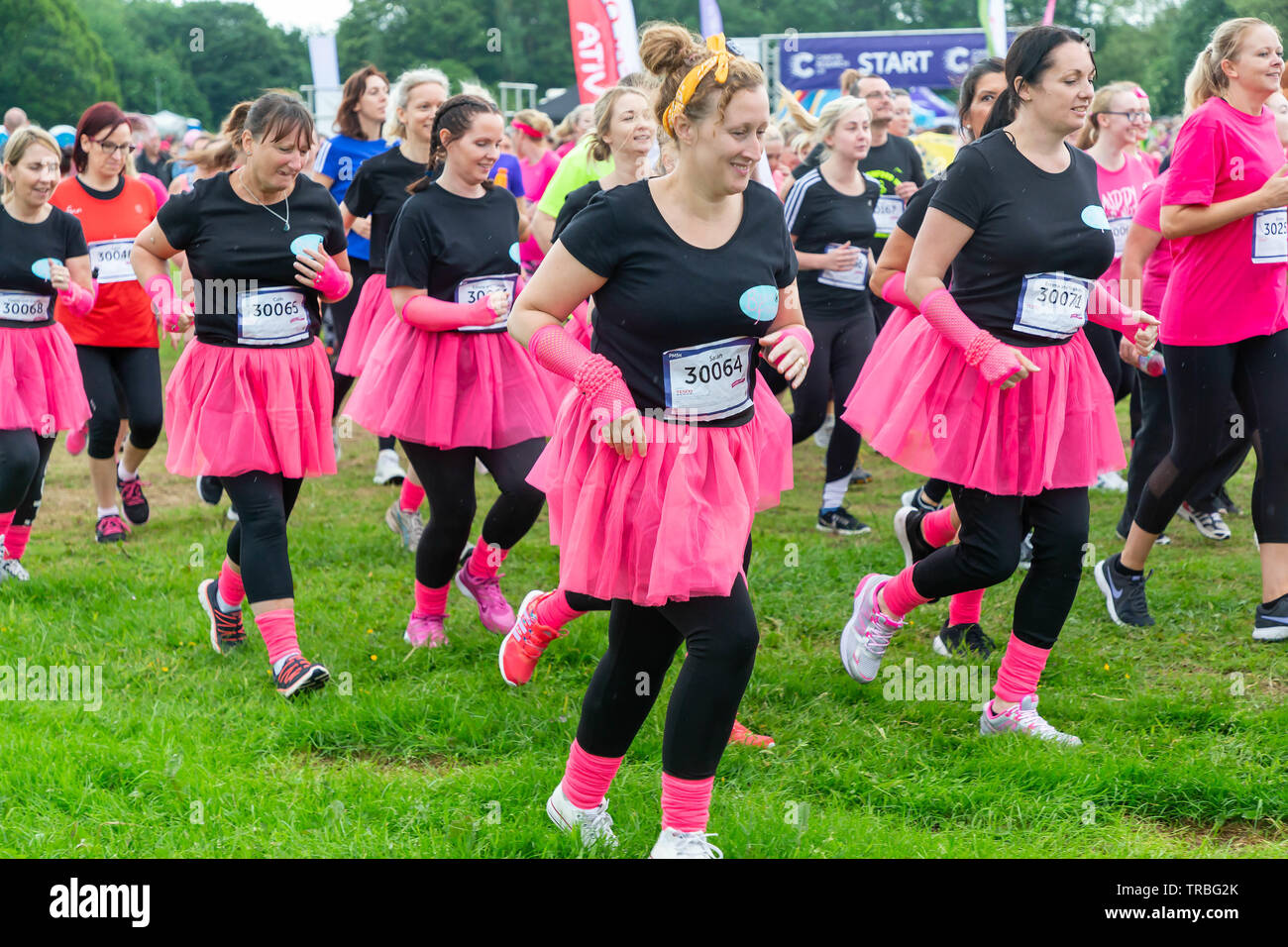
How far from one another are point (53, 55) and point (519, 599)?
56.0 meters

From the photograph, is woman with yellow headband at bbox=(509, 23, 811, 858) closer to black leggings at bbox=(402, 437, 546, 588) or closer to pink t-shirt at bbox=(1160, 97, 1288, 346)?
black leggings at bbox=(402, 437, 546, 588)

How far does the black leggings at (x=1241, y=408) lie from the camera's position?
526 centimetres

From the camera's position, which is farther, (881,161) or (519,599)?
(881,161)

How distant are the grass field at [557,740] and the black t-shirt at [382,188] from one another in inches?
79.2

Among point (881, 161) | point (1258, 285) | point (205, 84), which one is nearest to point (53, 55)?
point (205, 84)

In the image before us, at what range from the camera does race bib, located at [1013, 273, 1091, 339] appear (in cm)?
425

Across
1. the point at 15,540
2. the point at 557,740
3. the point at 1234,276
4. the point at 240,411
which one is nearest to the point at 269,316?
the point at 240,411

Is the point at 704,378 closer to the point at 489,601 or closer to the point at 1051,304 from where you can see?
the point at 1051,304

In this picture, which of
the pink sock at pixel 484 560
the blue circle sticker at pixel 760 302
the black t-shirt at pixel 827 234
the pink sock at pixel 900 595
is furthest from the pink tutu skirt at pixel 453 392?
the black t-shirt at pixel 827 234

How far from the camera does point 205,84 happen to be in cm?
6981

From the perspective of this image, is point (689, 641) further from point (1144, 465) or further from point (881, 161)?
point (881, 161)

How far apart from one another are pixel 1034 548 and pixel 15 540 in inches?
196

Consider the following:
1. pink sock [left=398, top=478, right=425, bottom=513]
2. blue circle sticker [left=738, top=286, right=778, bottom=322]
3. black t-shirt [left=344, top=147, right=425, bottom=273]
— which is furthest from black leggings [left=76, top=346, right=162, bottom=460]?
blue circle sticker [left=738, top=286, right=778, bottom=322]
